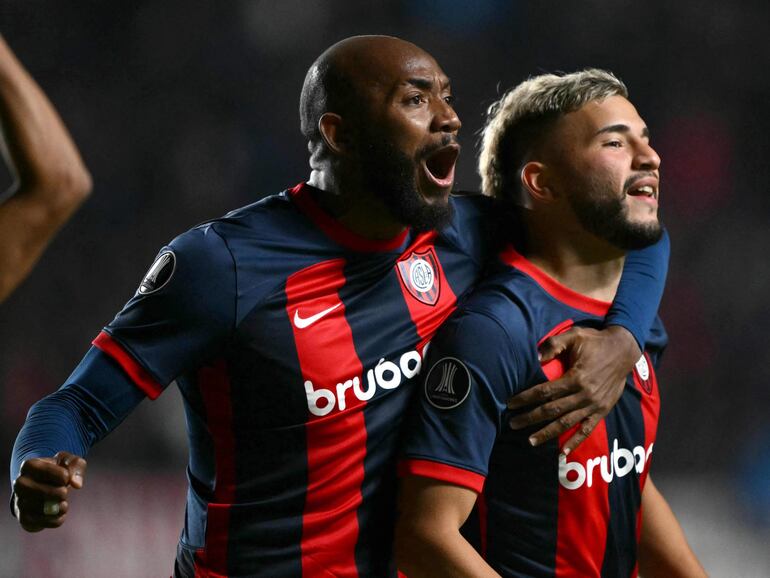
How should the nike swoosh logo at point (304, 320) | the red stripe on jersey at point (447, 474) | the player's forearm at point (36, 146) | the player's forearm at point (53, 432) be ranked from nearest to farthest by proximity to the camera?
the player's forearm at point (36, 146) → the player's forearm at point (53, 432) → the red stripe on jersey at point (447, 474) → the nike swoosh logo at point (304, 320)

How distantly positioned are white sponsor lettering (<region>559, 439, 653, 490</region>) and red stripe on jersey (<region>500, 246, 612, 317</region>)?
294mm

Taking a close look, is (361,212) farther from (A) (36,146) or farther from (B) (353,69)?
(A) (36,146)

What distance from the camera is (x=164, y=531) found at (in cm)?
495

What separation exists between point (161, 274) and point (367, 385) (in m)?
0.45

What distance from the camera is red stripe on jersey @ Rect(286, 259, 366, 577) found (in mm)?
2006

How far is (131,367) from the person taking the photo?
1926 millimetres

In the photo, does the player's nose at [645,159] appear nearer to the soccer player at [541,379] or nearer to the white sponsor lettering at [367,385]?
the soccer player at [541,379]

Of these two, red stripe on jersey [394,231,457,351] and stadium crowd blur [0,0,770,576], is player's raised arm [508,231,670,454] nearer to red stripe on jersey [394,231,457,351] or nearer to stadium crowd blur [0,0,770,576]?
red stripe on jersey [394,231,457,351]

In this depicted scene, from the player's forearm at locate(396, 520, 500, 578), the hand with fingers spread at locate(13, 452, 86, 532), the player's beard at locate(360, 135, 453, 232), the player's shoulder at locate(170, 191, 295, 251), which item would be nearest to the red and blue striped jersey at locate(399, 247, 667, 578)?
the player's forearm at locate(396, 520, 500, 578)

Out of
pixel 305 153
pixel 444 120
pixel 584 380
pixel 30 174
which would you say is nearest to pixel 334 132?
pixel 444 120

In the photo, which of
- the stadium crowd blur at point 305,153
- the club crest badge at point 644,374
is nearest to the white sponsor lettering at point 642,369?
the club crest badge at point 644,374

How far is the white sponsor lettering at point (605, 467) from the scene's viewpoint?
6.82 ft

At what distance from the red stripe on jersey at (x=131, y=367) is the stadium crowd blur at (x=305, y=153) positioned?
11.2ft

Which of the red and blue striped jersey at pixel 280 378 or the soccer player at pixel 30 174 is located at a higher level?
the soccer player at pixel 30 174
